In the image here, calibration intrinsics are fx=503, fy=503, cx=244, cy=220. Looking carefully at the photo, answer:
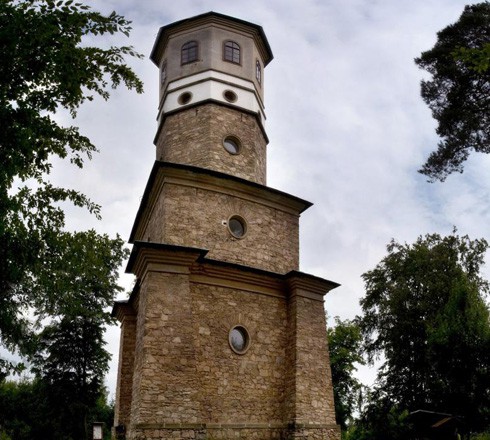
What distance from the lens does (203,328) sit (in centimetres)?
1170

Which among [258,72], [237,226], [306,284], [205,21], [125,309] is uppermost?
[205,21]

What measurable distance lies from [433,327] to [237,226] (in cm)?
1095

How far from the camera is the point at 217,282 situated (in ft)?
40.3

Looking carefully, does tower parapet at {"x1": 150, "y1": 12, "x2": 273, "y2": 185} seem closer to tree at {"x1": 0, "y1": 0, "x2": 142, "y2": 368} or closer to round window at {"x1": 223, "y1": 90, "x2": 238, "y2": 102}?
round window at {"x1": 223, "y1": 90, "x2": 238, "y2": 102}

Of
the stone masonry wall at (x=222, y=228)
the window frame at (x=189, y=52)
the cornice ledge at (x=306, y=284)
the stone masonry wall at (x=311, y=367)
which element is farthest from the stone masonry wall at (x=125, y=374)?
the window frame at (x=189, y=52)

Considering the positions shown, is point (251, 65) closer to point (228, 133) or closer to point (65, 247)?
point (228, 133)

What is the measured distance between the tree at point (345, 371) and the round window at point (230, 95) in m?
14.7

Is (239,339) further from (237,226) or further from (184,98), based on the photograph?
(184,98)

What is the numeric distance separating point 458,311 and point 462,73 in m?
10.7

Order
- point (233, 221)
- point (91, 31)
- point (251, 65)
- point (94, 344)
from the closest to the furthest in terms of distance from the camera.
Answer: point (91, 31) < point (233, 221) < point (251, 65) < point (94, 344)

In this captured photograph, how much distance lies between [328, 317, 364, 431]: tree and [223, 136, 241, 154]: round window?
46.4 feet

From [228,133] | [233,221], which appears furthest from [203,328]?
[228,133]

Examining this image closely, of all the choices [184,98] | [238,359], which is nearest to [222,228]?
[238,359]

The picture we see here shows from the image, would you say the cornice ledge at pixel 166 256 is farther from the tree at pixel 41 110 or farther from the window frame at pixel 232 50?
the window frame at pixel 232 50
